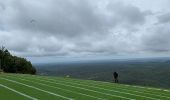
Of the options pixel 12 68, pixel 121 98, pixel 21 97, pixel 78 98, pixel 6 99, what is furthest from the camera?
pixel 12 68

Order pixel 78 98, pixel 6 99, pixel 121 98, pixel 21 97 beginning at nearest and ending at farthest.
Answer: pixel 6 99
pixel 21 97
pixel 78 98
pixel 121 98

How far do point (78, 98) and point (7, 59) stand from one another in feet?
207

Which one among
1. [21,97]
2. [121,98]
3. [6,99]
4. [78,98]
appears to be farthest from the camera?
[121,98]

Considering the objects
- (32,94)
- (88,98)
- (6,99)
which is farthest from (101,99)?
(6,99)

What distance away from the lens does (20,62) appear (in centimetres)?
8194

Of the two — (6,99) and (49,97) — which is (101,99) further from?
(6,99)

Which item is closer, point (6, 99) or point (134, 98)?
point (6, 99)

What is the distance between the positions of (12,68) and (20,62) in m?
3.76

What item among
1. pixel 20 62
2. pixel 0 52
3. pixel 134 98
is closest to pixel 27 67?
pixel 20 62

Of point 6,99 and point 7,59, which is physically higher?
point 7,59

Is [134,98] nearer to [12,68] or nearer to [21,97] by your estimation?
[21,97]

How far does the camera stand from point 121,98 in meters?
21.6

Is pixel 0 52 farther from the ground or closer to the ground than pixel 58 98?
farther from the ground

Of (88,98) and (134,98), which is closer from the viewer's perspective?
(88,98)
